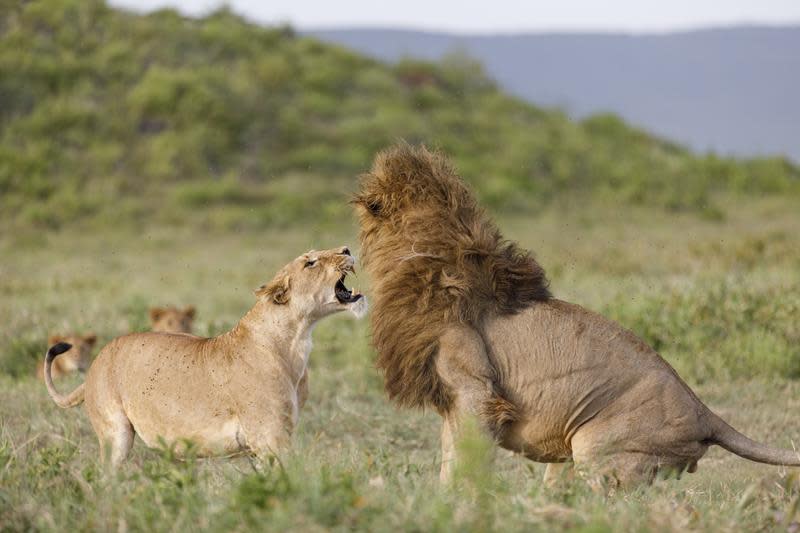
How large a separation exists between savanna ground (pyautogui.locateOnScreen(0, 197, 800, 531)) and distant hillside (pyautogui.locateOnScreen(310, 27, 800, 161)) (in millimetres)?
32637

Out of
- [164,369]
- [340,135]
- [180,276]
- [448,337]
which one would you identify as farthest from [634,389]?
[340,135]

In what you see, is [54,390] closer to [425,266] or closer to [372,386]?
[425,266]

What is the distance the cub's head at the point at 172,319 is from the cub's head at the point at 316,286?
4.73m

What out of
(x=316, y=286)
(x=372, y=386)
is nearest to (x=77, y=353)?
(x=372, y=386)

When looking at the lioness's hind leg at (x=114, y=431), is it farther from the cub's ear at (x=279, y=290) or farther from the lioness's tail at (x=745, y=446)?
the lioness's tail at (x=745, y=446)

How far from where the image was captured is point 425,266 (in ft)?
20.1

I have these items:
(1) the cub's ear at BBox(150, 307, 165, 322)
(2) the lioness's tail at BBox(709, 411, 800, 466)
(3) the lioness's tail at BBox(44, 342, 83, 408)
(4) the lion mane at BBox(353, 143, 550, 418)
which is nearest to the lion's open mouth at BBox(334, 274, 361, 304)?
(4) the lion mane at BBox(353, 143, 550, 418)

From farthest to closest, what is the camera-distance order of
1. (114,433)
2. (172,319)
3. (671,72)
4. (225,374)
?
(671,72), (172,319), (114,433), (225,374)

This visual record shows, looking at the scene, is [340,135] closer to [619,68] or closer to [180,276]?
[180,276]

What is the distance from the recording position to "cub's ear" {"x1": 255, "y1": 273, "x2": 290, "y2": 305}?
654cm

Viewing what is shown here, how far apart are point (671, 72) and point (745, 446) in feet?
216

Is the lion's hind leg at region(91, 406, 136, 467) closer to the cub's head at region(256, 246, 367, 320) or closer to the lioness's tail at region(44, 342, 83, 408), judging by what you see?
the lioness's tail at region(44, 342, 83, 408)

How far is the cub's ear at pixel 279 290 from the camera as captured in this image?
258 inches

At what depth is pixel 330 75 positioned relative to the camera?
3084 centimetres
